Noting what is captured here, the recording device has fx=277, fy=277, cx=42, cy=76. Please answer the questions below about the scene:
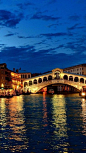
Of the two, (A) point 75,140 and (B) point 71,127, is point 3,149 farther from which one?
(B) point 71,127

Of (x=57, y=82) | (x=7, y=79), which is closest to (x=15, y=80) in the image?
(x=7, y=79)

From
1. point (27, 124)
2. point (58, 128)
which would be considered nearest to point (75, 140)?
point (58, 128)

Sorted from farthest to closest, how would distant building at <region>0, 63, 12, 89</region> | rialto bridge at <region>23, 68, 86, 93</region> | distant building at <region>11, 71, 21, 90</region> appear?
distant building at <region>11, 71, 21, 90</region> → rialto bridge at <region>23, 68, 86, 93</region> → distant building at <region>0, 63, 12, 89</region>

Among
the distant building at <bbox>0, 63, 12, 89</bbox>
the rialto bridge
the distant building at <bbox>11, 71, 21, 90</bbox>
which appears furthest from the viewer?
the distant building at <bbox>11, 71, 21, 90</bbox>

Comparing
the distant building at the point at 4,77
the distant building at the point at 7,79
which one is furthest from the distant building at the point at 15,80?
the distant building at the point at 4,77

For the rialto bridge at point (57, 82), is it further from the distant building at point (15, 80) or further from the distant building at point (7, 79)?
the distant building at point (15, 80)

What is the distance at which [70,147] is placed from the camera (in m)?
9.03

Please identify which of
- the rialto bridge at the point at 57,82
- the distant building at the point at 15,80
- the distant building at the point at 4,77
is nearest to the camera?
the distant building at the point at 4,77

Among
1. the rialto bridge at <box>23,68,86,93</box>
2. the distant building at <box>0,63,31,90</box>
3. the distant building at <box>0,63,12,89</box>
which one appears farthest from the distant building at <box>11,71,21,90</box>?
the distant building at <box>0,63,12,89</box>

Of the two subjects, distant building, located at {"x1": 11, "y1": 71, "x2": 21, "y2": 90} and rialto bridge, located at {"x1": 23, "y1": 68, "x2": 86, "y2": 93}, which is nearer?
rialto bridge, located at {"x1": 23, "y1": 68, "x2": 86, "y2": 93}

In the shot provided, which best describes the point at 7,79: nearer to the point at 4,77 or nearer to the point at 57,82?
the point at 4,77

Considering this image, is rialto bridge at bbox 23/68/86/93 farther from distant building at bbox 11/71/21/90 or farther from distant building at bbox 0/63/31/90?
distant building at bbox 11/71/21/90

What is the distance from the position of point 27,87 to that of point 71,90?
26491mm

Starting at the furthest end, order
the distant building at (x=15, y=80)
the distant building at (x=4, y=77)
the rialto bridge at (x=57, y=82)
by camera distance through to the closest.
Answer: the distant building at (x=15, y=80), the rialto bridge at (x=57, y=82), the distant building at (x=4, y=77)
